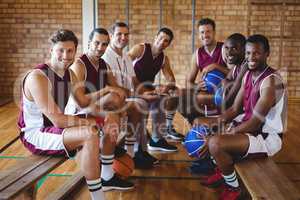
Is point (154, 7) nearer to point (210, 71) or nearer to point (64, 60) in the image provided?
point (210, 71)

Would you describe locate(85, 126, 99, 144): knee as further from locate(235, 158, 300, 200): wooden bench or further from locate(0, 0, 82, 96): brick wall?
locate(0, 0, 82, 96): brick wall

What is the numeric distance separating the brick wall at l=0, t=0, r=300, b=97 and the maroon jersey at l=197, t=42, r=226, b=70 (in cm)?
295

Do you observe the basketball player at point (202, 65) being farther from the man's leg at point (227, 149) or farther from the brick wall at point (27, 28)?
the brick wall at point (27, 28)

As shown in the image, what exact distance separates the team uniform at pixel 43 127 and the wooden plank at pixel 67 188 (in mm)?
484

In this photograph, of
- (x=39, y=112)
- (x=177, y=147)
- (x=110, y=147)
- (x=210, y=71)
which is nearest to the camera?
(x=39, y=112)

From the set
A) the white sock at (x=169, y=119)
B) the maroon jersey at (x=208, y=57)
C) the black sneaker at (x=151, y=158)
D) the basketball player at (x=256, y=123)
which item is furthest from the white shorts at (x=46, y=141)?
the white sock at (x=169, y=119)

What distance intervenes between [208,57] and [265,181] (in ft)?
6.47

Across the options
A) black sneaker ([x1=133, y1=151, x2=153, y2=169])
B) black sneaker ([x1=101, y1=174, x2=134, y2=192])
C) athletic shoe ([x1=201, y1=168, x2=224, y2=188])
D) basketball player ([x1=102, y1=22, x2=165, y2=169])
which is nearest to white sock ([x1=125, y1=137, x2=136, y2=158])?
basketball player ([x1=102, y1=22, x2=165, y2=169])

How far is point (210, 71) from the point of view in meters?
3.63

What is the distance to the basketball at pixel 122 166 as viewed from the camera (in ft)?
9.95

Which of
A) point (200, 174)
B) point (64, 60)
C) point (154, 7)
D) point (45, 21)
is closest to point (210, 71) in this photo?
point (200, 174)

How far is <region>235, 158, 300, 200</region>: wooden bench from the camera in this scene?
1923 millimetres

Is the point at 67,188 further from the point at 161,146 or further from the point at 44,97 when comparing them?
the point at 161,146

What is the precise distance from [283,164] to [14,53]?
17.3 feet
